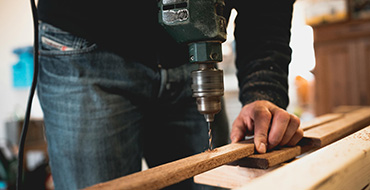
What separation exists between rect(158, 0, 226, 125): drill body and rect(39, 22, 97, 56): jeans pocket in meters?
0.33

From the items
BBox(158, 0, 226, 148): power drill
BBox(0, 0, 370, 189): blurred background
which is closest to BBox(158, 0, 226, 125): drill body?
BBox(158, 0, 226, 148): power drill

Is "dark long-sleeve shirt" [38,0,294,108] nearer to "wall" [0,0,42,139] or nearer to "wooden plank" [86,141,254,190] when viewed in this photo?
"wooden plank" [86,141,254,190]

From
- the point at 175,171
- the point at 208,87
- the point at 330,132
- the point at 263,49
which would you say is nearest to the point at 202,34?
the point at 208,87

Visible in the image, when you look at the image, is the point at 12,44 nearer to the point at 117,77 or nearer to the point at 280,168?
the point at 117,77

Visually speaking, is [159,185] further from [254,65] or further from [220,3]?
[254,65]

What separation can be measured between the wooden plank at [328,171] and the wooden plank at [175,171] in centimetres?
16

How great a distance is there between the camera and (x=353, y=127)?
994 millimetres

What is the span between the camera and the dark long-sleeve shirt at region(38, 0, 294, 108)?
2.62ft

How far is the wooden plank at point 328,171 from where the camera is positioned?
348 millimetres

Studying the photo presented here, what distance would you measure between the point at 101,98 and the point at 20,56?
3.04m

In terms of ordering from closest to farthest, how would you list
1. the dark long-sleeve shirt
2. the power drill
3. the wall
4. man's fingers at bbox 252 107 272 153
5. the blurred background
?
the power drill → man's fingers at bbox 252 107 272 153 → the dark long-sleeve shirt → the blurred background → the wall

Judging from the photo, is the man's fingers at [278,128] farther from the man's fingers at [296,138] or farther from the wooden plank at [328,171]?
the wooden plank at [328,171]

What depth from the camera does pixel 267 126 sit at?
0.72 m

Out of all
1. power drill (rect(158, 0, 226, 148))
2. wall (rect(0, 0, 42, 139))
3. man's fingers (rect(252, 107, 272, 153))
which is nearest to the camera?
power drill (rect(158, 0, 226, 148))
